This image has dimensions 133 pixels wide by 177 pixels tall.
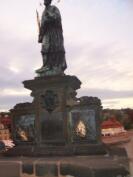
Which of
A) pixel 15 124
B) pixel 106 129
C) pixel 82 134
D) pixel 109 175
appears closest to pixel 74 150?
pixel 82 134

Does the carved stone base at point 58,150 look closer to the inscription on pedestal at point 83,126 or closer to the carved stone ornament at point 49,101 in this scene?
the inscription on pedestal at point 83,126

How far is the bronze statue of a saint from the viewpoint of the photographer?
1223cm

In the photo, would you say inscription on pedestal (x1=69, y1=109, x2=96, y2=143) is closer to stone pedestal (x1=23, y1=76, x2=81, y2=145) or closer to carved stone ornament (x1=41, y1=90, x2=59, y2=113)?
stone pedestal (x1=23, y1=76, x2=81, y2=145)

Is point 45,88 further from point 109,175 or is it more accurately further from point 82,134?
point 109,175

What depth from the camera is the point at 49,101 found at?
1181cm

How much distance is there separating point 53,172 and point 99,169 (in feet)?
3.67

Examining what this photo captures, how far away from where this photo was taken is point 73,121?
451 inches

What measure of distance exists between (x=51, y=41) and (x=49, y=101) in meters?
1.65

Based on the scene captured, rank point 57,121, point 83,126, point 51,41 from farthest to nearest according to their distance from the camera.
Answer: point 51,41, point 57,121, point 83,126

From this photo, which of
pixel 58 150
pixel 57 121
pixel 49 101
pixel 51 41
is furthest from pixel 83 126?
pixel 51 41

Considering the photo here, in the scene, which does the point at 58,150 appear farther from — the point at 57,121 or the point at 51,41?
the point at 51,41

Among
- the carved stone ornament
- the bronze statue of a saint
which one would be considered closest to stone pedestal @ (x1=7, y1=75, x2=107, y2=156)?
the carved stone ornament

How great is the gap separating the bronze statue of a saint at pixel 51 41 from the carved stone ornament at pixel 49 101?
0.63 metres

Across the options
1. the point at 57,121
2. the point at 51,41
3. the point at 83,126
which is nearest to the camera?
the point at 83,126
